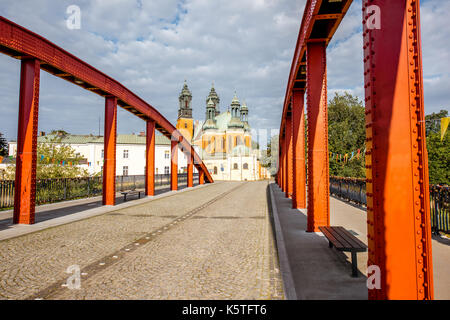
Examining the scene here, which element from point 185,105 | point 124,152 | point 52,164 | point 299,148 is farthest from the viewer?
point 185,105

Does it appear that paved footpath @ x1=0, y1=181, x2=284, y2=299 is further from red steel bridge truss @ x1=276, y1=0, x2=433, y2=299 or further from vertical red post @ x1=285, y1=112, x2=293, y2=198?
vertical red post @ x1=285, y1=112, x2=293, y2=198

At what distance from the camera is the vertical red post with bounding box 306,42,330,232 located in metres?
8.03

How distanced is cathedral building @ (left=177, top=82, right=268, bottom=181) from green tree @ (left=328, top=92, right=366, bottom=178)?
86.8 ft

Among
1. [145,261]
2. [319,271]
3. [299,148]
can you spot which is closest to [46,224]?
[145,261]

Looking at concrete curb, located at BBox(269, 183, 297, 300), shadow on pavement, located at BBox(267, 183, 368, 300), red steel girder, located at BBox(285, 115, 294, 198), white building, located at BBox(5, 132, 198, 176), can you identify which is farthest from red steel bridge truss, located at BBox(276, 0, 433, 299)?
Result: white building, located at BBox(5, 132, 198, 176)

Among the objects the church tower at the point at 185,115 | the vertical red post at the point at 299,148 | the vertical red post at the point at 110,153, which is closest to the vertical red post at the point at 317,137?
the vertical red post at the point at 299,148

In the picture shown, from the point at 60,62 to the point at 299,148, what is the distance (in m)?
9.75

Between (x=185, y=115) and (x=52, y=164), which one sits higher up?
(x=185, y=115)

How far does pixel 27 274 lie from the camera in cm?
493

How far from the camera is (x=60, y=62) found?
1064 centimetres

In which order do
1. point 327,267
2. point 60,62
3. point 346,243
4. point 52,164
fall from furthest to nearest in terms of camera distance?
point 52,164
point 60,62
point 327,267
point 346,243

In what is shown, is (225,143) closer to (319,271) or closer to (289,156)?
(289,156)

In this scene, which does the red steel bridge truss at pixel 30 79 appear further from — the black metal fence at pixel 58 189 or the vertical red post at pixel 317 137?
the vertical red post at pixel 317 137

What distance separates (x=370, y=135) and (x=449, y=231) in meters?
5.61
